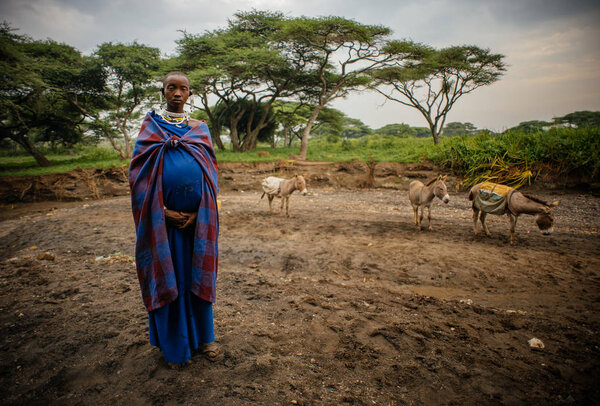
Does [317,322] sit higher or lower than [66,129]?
lower

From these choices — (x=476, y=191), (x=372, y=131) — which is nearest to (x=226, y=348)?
(x=476, y=191)

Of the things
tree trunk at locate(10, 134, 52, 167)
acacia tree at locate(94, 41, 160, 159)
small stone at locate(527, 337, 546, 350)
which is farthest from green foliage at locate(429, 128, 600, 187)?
tree trunk at locate(10, 134, 52, 167)

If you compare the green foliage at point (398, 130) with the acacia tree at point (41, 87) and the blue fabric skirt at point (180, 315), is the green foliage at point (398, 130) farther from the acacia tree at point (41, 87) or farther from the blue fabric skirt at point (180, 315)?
the blue fabric skirt at point (180, 315)

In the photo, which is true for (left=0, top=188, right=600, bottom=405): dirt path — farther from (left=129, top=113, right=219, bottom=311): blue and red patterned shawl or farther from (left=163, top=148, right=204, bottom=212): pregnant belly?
(left=163, top=148, right=204, bottom=212): pregnant belly

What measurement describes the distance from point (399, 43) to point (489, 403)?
59.1 feet

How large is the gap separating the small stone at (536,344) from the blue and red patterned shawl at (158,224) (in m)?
3.02

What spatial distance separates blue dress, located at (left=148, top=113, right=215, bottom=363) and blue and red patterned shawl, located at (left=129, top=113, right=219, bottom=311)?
0.22ft

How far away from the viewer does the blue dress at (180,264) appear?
7.16ft

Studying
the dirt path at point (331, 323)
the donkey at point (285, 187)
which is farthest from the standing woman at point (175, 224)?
the donkey at point (285, 187)

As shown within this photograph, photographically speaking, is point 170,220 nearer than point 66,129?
Yes

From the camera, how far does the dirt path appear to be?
6.93ft

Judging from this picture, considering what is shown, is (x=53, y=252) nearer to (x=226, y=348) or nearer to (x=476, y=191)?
(x=226, y=348)

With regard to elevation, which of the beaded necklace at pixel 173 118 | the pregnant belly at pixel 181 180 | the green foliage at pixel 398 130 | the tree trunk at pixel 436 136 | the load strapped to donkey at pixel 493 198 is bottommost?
the load strapped to donkey at pixel 493 198

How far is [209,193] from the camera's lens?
229 centimetres
